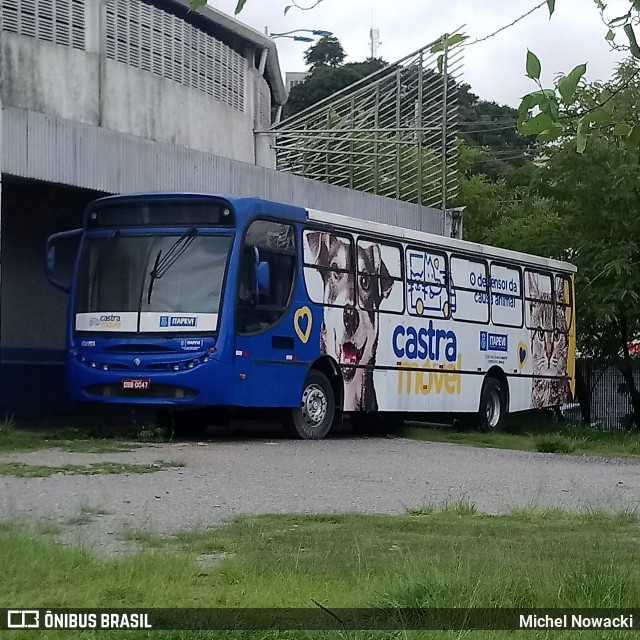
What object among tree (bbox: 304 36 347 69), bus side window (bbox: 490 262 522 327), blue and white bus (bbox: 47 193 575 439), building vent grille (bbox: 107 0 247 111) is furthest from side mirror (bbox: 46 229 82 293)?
tree (bbox: 304 36 347 69)

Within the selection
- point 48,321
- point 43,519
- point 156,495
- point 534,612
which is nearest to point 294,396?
point 48,321

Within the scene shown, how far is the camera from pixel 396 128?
999 inches

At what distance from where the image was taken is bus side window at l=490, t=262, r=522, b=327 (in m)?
21.9

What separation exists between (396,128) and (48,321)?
8648 mm

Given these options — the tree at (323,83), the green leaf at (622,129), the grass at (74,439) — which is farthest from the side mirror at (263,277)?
the tree at (323,83)

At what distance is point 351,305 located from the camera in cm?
1783

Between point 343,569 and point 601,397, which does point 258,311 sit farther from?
point 601,397

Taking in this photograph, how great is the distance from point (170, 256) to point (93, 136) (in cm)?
230

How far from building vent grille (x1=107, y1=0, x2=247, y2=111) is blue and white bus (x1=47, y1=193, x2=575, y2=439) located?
6.02 metres

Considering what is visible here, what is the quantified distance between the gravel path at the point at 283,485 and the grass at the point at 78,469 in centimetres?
20

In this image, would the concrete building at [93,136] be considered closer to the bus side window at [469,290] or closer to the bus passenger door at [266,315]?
the bus passenger door at [266,315]

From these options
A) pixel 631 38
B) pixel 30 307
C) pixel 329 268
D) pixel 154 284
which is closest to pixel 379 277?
pixel 329 268

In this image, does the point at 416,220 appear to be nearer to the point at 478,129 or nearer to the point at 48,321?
the point at 48,321

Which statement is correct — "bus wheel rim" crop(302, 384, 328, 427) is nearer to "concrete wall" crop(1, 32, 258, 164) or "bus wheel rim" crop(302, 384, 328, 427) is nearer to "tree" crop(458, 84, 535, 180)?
"concrete wall" crop(1, 32, 258, 164)
